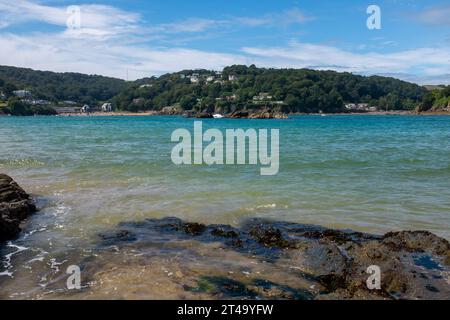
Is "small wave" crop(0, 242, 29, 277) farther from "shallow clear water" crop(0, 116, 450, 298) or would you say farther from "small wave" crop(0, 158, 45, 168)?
"small wave" crop(0, 158, 45, 168)

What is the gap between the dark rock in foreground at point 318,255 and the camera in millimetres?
7438

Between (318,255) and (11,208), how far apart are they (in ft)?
28.3

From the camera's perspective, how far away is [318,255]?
9.03 metres

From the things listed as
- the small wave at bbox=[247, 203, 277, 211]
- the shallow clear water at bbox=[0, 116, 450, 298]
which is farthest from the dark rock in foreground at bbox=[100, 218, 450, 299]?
the small wave at bbox=[247, 203, 277, 211]

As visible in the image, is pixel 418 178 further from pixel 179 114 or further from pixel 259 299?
pixel 179 114

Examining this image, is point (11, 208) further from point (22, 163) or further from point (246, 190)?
point (22, 163)

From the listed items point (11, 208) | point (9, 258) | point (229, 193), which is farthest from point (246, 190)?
point (9, 258)

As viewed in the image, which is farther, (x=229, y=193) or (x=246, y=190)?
(x=246, y=190)

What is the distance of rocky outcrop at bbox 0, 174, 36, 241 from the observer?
1062 centimetres

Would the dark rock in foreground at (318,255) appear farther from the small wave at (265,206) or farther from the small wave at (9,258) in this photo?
the small wave at (9,258)

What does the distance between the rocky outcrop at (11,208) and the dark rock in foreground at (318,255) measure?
7.75 feet

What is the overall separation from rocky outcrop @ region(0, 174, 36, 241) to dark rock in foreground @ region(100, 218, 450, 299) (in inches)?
92.9

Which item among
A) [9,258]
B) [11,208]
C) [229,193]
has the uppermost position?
[11,208]

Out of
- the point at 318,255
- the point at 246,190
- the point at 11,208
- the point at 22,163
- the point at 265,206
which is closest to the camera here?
the point at 318,255
